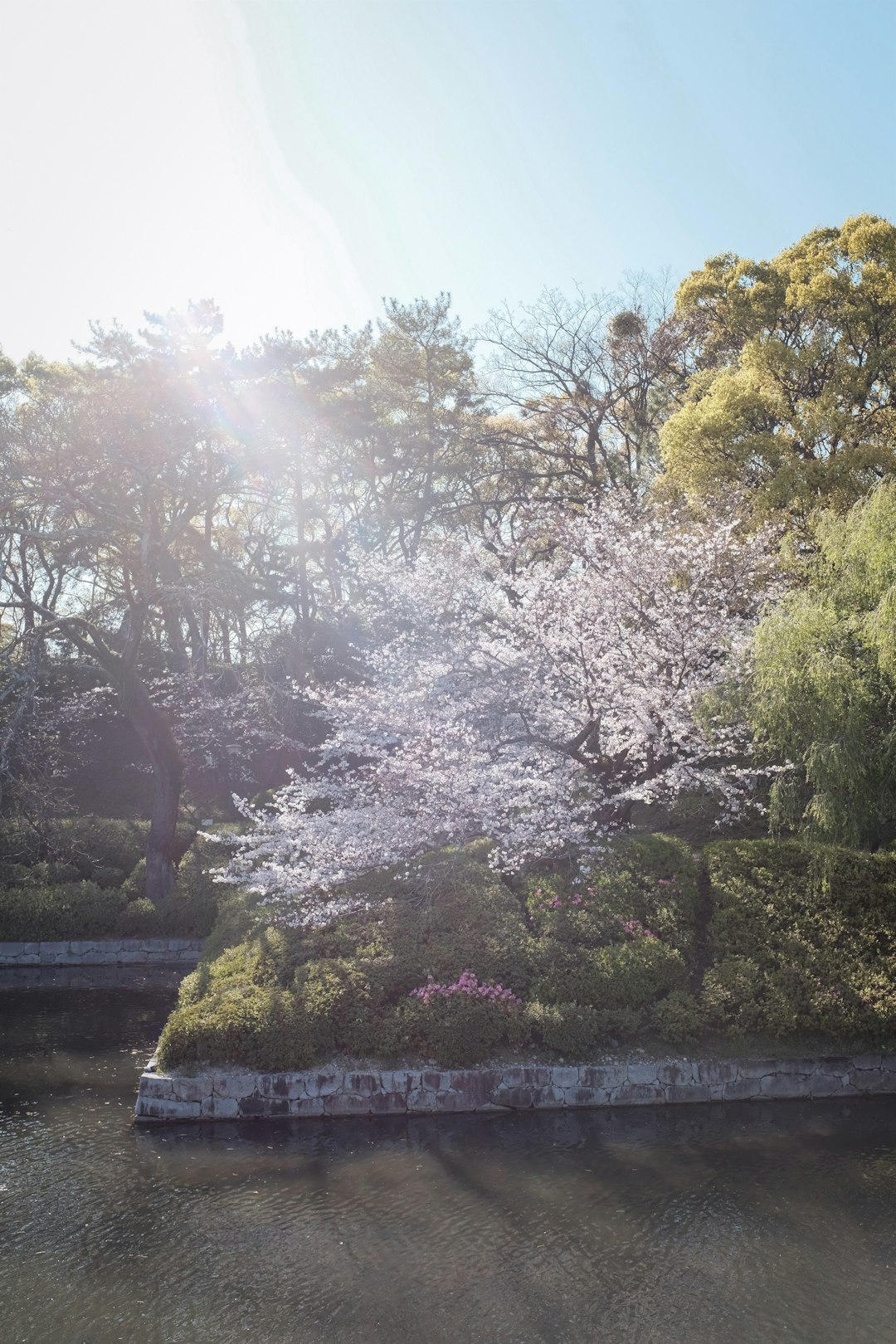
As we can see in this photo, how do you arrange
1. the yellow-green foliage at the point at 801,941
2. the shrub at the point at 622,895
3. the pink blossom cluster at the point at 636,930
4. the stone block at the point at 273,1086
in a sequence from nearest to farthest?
the stone block at the point at 273,1086
the yellow-green foliage at the point at 801,941
the pink blossom cluster at the point at 636,930
the shrub at the point at 622,895

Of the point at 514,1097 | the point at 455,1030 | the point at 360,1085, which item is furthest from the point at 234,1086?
the point at 514,1097

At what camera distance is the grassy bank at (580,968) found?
32.5 ft

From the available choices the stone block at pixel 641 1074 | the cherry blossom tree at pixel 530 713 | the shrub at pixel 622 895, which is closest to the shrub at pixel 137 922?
the cherry blossom tree at pixel 530 713

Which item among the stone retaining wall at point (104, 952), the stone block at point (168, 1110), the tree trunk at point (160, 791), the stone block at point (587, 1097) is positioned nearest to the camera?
the stone block at point (168, 1110)

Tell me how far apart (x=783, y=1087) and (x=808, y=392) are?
12271 millimetres

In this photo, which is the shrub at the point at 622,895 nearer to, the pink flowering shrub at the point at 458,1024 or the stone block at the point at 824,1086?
the pink flowering shrub at the point at 458,1024

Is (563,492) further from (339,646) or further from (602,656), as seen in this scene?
(602,656)

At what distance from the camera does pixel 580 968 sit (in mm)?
10656

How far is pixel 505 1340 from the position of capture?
19.1 feet

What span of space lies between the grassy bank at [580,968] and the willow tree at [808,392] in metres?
7.02

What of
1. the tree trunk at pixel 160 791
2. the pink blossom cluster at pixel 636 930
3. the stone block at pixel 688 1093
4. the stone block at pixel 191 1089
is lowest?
the stone block at pixel 688 1093

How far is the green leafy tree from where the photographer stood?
10.9 m

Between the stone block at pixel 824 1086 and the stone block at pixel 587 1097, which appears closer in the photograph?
the stone block at pixel 587 1097

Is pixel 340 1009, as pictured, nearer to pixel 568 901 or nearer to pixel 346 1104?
pixel 346 1104
